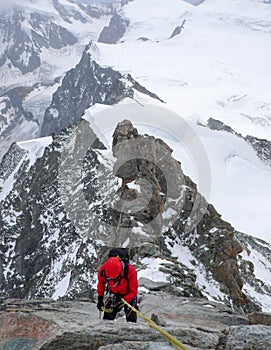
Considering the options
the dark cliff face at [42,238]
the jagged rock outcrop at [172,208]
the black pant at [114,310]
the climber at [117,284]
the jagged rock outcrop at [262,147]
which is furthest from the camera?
the jagged rock outcrop at [262,147]

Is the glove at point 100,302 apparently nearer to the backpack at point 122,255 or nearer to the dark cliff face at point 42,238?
the backpack at point 122,255

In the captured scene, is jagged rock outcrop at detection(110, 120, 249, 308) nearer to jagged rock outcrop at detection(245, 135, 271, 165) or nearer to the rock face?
the rock face

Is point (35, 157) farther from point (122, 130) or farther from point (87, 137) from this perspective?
point (122, 130)

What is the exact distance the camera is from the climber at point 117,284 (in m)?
9.46

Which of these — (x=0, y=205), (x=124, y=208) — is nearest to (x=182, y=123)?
(x=0, y=205)

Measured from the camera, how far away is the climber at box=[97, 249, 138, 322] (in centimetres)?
946

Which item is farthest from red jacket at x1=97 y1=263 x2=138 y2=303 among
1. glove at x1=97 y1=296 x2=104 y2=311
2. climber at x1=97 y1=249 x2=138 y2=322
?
glove at x1=97 y1=296 x2=104 y2=311

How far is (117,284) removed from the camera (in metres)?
9.70

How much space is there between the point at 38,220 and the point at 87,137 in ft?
43.0

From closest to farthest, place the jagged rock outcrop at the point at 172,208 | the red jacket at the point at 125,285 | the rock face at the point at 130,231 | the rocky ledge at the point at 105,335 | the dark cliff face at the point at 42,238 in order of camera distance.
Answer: the rocky ledge at the point at 105,335, the red jacket at the point at 125,285, the rock face at the point at 130,231, the jagged rock outcrop at the point at 172,208, the dark cliff face at the point at 42,238

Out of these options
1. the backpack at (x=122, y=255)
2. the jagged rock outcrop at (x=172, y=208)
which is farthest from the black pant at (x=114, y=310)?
the jagged rock outcrop at (x=172, y=208)

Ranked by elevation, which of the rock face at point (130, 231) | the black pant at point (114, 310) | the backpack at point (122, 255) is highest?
the rock face at point (130, 231)

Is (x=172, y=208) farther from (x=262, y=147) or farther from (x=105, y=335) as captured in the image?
(x=262, y=147)

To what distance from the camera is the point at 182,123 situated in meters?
106
